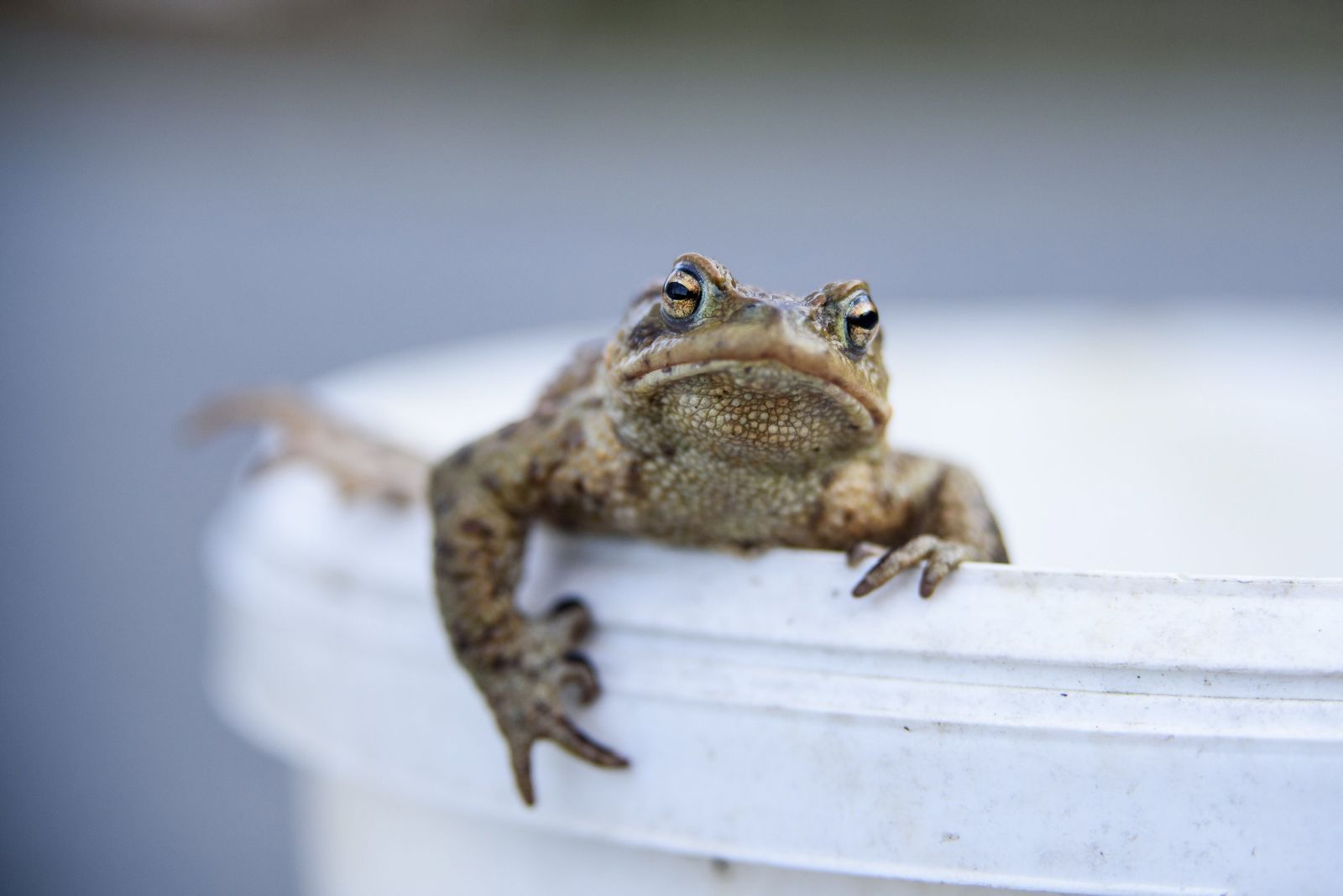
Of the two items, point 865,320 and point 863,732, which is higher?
point 865,320

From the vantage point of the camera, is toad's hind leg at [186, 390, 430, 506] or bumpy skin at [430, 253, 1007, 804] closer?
bumpy skin at [430, 253, 1007, 804]

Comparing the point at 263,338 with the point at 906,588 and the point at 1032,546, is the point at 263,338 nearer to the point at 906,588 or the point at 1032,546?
the point at 1032,546

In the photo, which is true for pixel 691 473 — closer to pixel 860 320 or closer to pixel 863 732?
pixel 860 320

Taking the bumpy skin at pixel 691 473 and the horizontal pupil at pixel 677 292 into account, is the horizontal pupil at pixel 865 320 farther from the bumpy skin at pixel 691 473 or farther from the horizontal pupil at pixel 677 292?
the horizontal pupil at pixel 677 292

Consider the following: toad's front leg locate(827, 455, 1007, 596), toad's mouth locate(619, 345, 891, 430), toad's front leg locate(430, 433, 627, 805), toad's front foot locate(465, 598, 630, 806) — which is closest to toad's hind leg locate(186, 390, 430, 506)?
toad's front leg locate(430, 433, 627, 805)

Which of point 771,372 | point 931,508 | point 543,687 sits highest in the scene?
point 771,372

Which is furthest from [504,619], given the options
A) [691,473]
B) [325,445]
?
[325,445]

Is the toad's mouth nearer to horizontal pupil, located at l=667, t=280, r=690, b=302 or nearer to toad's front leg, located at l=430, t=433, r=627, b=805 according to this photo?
horizontal pupil, located at l=667, t=280, r=690, b=302

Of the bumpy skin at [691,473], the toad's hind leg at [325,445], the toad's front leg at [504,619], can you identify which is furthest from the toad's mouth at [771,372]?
the toad's hind leg at [325,445]
